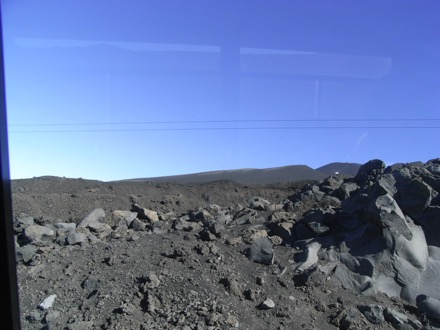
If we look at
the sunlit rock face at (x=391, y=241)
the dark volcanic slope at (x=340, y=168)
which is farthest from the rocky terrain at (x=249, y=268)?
the dark volcanic slope at (x=340, y=168)

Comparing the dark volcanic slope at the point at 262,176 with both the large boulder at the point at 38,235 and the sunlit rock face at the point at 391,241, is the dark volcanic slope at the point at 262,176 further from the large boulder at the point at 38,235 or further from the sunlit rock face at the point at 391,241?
the large boulder at the point at 38,235

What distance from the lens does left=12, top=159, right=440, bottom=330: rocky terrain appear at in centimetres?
575

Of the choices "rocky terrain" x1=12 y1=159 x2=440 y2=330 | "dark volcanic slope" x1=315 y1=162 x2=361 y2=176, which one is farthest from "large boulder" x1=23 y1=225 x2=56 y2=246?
"dark volcanic slope" x1=315 y1=162 x2=361 y2=176

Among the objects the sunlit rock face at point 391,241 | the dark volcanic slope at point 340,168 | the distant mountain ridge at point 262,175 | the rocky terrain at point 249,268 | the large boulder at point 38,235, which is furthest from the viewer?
→ the distant mountain ridge at point 262,175

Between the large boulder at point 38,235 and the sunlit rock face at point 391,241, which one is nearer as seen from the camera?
the sunlit rock face at point 391,241

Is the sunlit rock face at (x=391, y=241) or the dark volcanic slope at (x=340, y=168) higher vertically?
the dark volcanic slope at (x=340, y=168)

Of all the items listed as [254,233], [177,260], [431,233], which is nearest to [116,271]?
[177,260]

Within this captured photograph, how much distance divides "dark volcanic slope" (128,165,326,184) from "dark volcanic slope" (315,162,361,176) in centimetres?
22

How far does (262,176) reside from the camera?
53.8 feet

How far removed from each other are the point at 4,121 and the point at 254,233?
4.64m

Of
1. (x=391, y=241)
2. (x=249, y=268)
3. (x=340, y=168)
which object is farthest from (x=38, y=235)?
(x=340, y=168)

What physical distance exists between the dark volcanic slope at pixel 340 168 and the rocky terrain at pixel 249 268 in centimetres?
603

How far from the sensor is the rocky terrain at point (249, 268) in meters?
5.75

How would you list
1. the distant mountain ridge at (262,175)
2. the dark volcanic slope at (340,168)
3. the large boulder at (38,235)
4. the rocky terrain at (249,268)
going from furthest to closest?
the distant mountain ridge at (262,175), the dark volcanic slope at (340,168), the large boulder at (38,235), the rocky terrain at (249,268)
